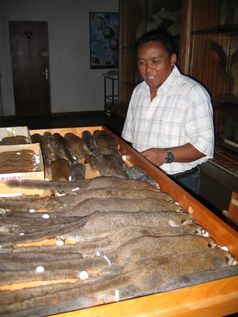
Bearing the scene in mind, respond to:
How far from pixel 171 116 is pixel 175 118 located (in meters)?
0.03

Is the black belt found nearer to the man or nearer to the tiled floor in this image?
the man

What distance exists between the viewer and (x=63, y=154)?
89.6 inches

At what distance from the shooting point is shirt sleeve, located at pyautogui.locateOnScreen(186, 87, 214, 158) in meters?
2.03

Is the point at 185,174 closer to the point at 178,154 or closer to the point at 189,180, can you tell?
the point at 189,180

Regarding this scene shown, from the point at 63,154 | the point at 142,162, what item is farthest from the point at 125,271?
the point at 63,154

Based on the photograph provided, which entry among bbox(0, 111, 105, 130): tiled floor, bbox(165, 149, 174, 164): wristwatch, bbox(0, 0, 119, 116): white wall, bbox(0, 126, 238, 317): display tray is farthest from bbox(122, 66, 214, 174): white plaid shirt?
bbox(0, 0, 119, 116): white wall

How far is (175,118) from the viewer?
214cm

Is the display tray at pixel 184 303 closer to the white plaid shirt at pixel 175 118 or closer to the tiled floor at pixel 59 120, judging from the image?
the white plaid shirt at pixel 175 118

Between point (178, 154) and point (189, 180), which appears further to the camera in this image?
point (189, 180)

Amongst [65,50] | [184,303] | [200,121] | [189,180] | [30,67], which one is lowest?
[189,180]

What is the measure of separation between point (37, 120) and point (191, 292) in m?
7.56

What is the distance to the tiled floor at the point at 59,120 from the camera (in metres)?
7.59

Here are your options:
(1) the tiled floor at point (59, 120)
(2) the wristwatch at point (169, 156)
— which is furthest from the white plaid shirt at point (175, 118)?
(1) the tiled floor at point (59, 120)

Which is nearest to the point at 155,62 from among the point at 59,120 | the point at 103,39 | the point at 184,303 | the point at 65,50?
the point at 184,303
